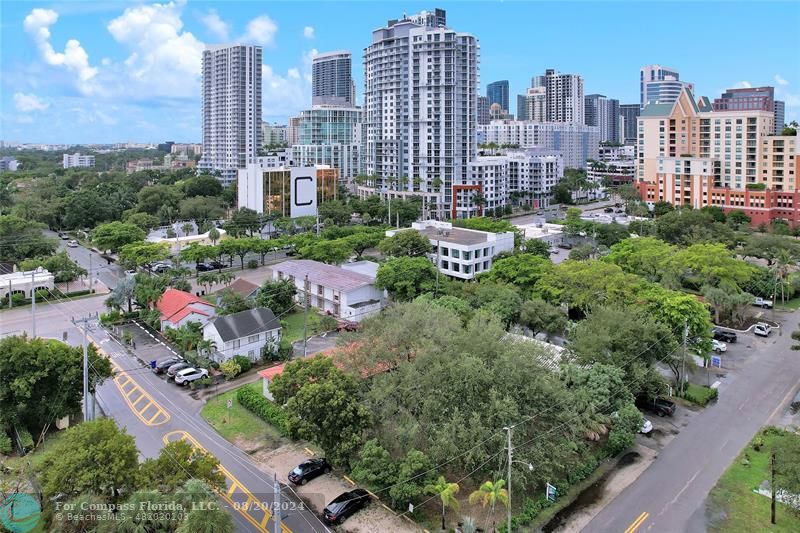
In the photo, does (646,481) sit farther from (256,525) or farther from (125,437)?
(125,437)

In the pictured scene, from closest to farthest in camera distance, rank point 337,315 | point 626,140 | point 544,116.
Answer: point 337,315 → point 544,116 → point 626,140

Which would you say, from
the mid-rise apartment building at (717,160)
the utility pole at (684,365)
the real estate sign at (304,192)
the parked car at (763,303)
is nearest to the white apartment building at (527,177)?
the mid-rise apartment building at (717,160)

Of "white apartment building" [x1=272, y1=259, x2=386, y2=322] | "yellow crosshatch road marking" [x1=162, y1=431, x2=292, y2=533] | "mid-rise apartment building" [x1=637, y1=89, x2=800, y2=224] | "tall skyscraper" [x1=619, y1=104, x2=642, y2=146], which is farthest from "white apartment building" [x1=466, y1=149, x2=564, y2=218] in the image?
"tall skyscraper" [x1=619, y1=104, x2=642, y2=146]

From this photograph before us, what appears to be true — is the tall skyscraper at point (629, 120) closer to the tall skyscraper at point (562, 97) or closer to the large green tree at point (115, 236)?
the tall skyscraper at point (562, 97)

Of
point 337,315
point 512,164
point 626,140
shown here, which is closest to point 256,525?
point 337,315

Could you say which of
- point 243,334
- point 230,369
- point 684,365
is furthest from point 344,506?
point 684,365

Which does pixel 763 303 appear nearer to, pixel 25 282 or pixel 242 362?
pixel 242 362
